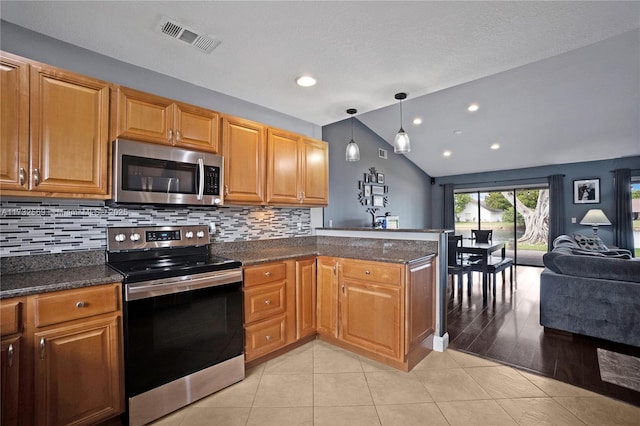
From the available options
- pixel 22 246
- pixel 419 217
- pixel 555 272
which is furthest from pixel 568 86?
pixel 22 246

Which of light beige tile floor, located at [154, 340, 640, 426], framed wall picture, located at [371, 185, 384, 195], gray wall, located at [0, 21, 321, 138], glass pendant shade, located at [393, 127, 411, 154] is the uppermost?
gray wall, located at [0, 21, 321, 138]

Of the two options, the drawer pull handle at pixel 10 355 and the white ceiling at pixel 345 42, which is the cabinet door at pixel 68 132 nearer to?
the white ceiling at pixel 345 42

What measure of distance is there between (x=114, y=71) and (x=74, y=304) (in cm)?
169

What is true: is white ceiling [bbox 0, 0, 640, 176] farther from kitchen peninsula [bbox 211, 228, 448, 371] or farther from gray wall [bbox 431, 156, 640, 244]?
gray wall [bbox 431, 156, 640, 244]

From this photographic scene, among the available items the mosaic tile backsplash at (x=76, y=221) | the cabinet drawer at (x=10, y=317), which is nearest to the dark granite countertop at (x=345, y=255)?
the mosaic tile backsplash at (x=76, y=221)

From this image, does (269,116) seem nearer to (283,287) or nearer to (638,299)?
(283,287)

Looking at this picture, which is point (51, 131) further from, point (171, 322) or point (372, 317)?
point (372, 317)

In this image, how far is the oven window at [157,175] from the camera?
1921 millimetres

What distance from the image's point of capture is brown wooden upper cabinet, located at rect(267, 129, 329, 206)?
2.76 metres

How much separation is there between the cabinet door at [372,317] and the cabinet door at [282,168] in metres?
0.98

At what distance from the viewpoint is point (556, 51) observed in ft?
6.62

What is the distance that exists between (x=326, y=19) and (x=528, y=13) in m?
1.12

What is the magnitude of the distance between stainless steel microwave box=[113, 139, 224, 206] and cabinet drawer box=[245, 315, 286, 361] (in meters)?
1.04

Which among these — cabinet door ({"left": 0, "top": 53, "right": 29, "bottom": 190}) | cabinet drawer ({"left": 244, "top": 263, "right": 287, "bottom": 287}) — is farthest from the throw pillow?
cabinet door ({"left": 0, "top": 53, "right": 29, "bottom": 190})
